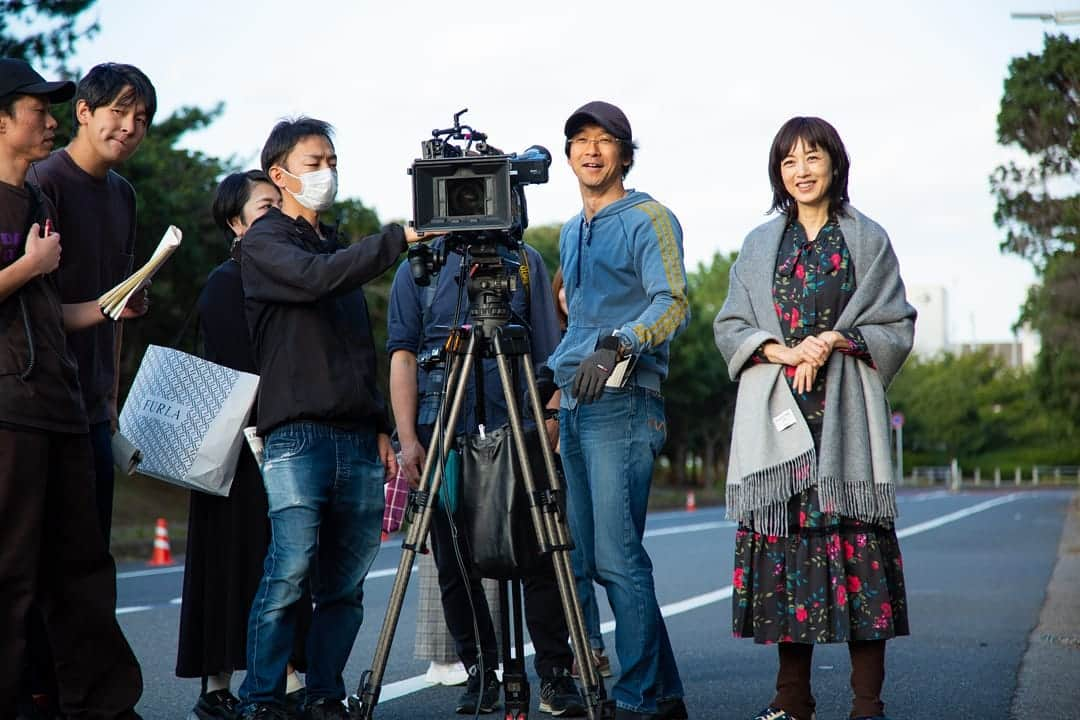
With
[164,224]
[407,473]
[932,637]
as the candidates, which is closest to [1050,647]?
[932,637]

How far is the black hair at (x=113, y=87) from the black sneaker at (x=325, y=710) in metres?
2.18

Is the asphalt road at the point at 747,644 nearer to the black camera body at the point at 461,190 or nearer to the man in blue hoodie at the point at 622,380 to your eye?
the man in blue hoodie at the point at 622,380

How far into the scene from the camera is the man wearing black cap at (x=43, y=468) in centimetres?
416

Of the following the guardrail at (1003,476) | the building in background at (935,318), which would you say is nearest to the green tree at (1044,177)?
the guardrail at (1003,476)

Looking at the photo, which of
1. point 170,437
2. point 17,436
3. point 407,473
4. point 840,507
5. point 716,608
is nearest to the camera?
point 17,436

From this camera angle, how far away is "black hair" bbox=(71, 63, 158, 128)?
4891mm

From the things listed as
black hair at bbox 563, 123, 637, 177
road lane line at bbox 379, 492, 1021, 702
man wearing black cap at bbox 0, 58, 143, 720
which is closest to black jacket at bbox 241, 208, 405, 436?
man wearing black cap at bbox 0, 58, 143, 720

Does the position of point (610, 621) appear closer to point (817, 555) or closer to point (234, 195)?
point (234, 195)

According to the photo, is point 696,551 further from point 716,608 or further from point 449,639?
point 449,639

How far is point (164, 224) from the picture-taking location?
878 inches

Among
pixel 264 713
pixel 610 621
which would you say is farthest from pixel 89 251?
pixel 610 621

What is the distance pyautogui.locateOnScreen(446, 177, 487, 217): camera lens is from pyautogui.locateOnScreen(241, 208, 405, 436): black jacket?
311mm

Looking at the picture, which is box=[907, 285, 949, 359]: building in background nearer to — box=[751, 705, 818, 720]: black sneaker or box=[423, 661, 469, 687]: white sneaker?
box=[423, 661, 469, 687]: white sneaker

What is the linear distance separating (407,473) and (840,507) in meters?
1.95
